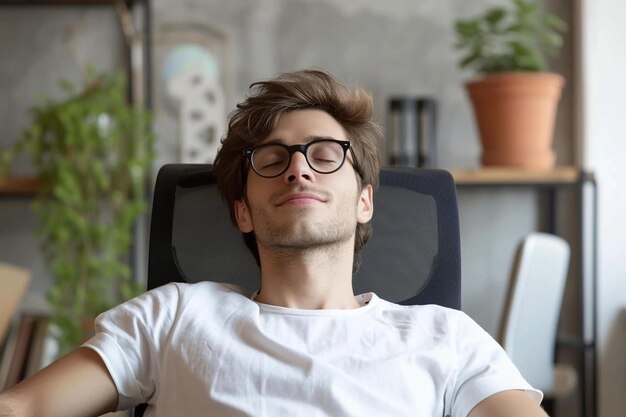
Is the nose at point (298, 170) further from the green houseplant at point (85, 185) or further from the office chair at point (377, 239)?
the green houseplant at point (85, 185)

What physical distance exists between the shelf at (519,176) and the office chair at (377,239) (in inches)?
43.7

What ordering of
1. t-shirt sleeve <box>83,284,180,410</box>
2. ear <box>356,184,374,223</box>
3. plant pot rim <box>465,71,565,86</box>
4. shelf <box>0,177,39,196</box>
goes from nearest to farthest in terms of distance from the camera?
1. t-shirt sleeve <box>83,284,180,410</box>
2. ear <box>356,184,374,223</box>
3. plant pot rim <box>465,71,565,86</box>
4. shelf <box>0,177,39,196</box>

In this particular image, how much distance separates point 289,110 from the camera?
1.54 meters

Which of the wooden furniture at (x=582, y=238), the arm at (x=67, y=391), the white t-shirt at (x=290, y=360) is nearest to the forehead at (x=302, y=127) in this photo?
the white t-shirt at (x=290, y=360)

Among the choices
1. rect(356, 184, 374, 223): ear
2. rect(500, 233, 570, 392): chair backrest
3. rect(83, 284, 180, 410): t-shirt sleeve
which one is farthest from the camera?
rect(500, 233, 570, 392): chair backrest

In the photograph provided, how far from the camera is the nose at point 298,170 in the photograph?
1.46m

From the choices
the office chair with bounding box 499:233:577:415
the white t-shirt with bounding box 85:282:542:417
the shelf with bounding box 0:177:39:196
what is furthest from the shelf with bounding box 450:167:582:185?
the white t-shirt with bounding box 85:282:542:417

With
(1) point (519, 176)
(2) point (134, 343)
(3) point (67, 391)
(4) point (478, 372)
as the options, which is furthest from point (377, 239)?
(1) point (519, 176)

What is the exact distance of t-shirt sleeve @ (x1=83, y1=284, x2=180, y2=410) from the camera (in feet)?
4.53

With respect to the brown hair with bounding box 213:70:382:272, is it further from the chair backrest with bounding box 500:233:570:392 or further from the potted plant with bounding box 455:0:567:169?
the potted plant with bounding box 455:0:567:169

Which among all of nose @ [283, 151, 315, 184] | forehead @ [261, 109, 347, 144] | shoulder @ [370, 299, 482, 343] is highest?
forehead @ [261, 109, 347, 144]

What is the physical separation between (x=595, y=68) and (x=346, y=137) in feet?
5.32

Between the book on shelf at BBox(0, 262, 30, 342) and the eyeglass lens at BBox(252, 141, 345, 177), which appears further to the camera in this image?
the book on shelf at BBox(0, 262, 30, 342)

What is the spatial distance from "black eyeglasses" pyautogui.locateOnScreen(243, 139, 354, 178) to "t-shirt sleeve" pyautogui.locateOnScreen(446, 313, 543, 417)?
1.02 ft
